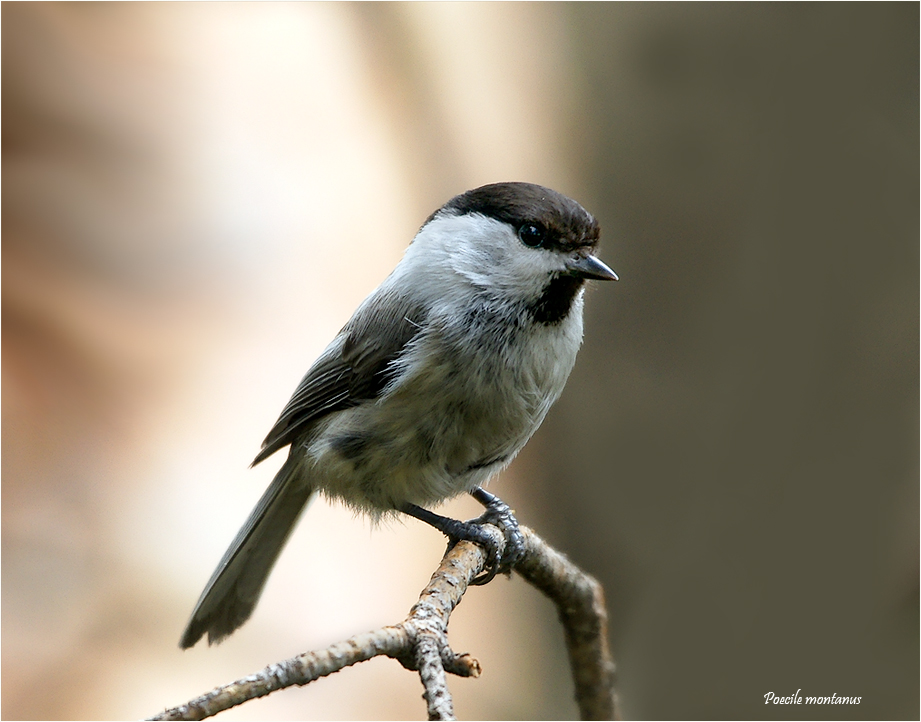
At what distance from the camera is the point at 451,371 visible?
1.69m

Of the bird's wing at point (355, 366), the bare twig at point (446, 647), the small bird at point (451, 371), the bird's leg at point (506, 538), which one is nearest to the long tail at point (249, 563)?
the small bird at point (451, 371)

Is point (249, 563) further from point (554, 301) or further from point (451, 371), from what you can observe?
point (554, 301)

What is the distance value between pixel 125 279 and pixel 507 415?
1.75 meters

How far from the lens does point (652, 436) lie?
2.34 m

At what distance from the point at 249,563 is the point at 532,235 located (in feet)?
3.66

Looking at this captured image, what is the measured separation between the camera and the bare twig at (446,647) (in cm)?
93

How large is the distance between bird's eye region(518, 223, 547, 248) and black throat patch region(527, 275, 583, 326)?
0.28ft

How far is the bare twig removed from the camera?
93cm

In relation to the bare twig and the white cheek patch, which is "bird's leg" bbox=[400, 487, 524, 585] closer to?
the bare twig

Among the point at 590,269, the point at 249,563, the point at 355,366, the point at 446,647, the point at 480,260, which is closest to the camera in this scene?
the point at 446,647

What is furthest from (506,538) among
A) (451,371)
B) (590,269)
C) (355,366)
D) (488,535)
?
A: (590,269)

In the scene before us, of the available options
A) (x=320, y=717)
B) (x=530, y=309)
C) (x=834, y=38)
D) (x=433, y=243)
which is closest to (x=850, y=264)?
(x=834, y=38)

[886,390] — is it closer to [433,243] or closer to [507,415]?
[507,415]

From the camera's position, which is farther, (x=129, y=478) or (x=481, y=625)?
(x=481, y=625)
